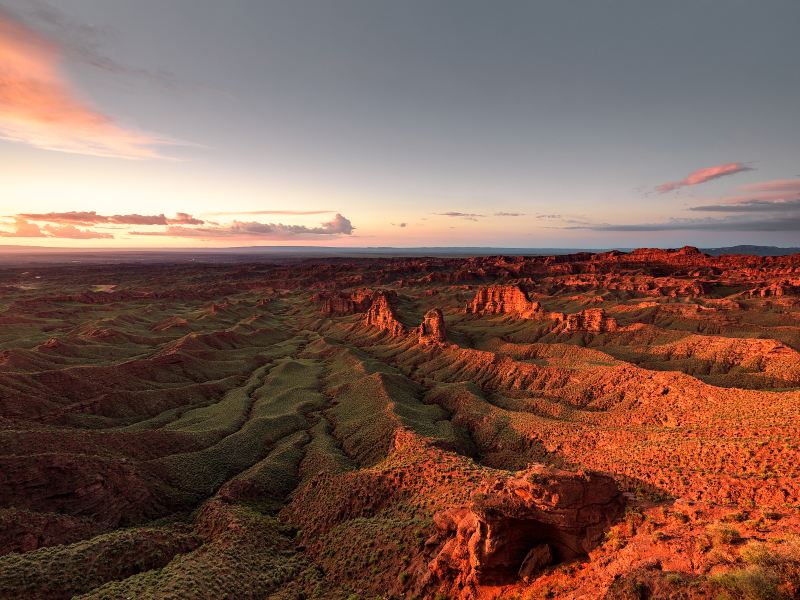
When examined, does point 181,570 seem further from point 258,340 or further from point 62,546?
point 258,340

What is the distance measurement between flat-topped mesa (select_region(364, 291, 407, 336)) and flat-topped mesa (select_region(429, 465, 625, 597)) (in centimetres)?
9194

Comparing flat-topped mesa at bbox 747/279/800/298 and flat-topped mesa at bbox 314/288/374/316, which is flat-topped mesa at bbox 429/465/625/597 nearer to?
flat-topped mesa at bbox 314/288/374/316

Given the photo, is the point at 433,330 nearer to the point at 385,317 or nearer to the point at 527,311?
the point at 385,317

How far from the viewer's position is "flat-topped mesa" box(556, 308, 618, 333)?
94438mm

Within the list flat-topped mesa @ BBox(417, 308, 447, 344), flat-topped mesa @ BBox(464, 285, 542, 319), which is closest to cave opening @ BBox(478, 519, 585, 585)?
flat-topped mesa @ BBox(417, 308, 447, 344)

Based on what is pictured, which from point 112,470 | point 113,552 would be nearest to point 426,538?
point 113,552

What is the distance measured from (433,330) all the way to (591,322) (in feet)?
123

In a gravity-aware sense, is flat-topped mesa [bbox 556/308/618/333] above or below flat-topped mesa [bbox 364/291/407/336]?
above

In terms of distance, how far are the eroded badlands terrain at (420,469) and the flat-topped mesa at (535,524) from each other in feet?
0.35

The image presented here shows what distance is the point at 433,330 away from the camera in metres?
101

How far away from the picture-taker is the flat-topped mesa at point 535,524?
70.1 ft

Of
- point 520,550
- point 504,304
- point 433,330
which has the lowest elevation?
point 433,330

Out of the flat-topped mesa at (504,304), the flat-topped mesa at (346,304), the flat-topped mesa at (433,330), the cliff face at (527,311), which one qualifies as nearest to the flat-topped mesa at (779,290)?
the cliff face at (527,311)

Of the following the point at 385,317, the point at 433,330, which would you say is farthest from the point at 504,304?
the point at 433,330
